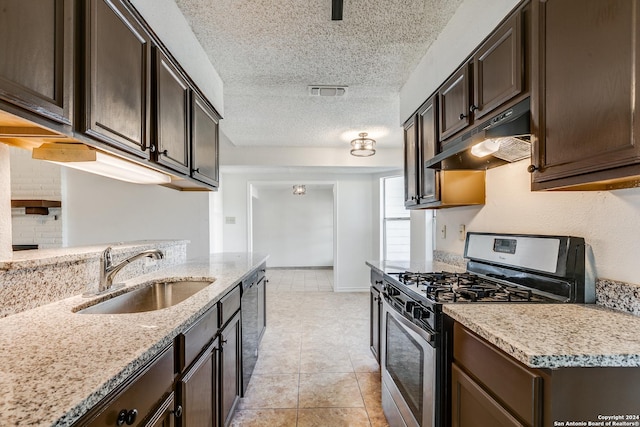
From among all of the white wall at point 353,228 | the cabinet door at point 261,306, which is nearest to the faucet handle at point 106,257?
the cabinet door at point 261,306

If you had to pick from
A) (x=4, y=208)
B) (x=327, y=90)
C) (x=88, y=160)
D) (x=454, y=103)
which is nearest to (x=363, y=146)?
(x=327, y=90)

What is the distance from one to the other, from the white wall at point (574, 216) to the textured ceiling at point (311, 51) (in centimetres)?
105

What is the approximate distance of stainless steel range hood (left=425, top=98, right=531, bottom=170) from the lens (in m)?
1.25

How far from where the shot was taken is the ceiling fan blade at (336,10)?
157 centimetres

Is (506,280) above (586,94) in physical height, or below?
below

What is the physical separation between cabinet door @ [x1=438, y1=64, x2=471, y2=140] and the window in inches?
127

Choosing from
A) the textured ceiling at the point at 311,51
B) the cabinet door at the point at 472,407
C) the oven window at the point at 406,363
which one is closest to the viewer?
the cabinet door at the point at 472,407

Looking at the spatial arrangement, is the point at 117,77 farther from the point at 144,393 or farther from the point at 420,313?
the point at 420,313

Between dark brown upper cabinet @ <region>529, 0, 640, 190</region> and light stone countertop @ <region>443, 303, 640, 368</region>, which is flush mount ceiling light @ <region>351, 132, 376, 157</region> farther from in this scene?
light stone countertop @ <region>443, 303, 640, 368</region>

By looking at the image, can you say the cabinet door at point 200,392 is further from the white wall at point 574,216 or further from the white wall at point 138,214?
the white wall at point 138,214

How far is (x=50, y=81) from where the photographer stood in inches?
36.0

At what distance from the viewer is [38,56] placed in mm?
875

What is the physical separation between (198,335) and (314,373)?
1.58 metres

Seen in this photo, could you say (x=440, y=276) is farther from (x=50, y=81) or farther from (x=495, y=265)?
(x=50, y=81)
